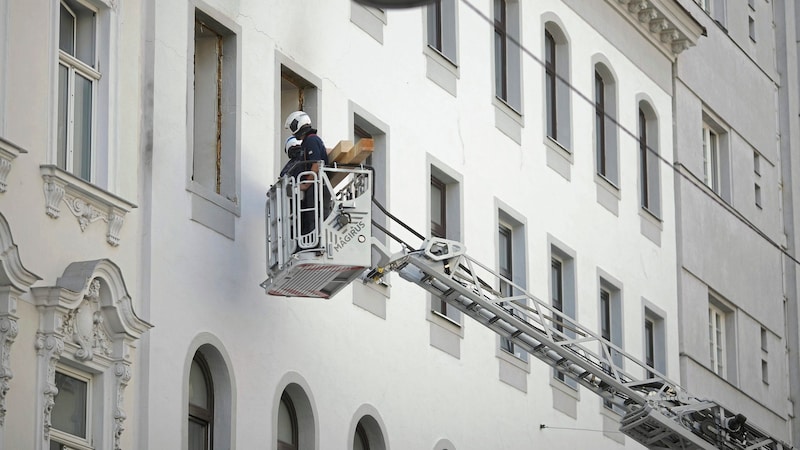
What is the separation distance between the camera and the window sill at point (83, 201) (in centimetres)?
2148

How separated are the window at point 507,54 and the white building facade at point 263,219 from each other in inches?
1.8

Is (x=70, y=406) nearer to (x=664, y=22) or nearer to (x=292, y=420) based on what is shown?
(x=292, y=420)

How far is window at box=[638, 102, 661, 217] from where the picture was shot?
39281 millimetres

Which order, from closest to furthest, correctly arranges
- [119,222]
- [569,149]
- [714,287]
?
[119,222], [569,149], [714,287]

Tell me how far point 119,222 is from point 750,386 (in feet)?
74.2

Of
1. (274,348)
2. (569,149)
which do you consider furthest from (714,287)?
(274,348)

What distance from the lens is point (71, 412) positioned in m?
21.7

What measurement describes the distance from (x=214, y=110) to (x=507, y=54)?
9.33 metres

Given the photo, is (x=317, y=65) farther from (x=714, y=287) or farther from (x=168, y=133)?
(x=714, y=287)

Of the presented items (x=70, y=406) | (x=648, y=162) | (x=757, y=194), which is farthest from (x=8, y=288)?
(x=757, y=194)

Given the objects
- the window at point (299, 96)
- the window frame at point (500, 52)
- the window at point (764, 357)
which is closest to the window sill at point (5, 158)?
the window at point (299, 96)

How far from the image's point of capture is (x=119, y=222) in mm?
22672

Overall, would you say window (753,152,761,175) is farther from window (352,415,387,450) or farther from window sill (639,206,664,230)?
window (352,415,387,450)

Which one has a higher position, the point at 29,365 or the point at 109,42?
the point at 109,42
